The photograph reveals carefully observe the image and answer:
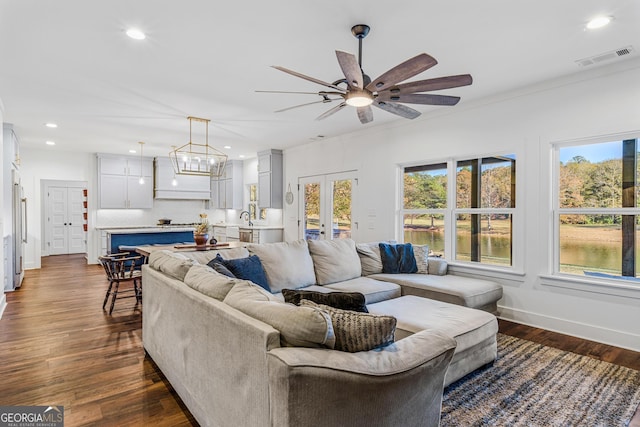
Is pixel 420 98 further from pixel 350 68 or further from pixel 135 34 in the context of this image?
pixel 135 34

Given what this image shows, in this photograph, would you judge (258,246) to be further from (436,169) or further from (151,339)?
(436,169)

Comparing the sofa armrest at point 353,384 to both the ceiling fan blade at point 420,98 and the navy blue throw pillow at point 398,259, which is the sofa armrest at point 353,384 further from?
the navy blue throw pillow at point 398,259

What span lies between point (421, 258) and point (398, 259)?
30 centimetres

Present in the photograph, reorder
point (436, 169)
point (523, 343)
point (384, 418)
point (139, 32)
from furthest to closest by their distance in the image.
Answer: point (436, 169)
point (523, 343)
point (139, 32)
point (384, 418)

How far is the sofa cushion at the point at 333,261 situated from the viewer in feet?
12.5

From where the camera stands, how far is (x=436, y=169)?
4.99 m

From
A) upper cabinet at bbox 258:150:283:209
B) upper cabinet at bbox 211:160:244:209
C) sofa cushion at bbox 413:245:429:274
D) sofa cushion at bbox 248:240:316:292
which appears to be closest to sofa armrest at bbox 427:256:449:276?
sofa cushion at bbox 413:245:429:274

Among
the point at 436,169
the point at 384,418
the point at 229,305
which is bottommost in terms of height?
the point at 384,418

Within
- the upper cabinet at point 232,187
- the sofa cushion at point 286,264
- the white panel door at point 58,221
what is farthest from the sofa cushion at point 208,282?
the white panel door at point 58,221

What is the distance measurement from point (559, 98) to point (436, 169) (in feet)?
5.47

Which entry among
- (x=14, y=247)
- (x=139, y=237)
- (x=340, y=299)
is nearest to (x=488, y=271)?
(x=340, y=299)

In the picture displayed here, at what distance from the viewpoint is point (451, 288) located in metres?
3.64

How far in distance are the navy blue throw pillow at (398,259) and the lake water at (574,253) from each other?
0.77 metres

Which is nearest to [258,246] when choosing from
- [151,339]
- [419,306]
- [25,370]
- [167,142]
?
[151,339]
